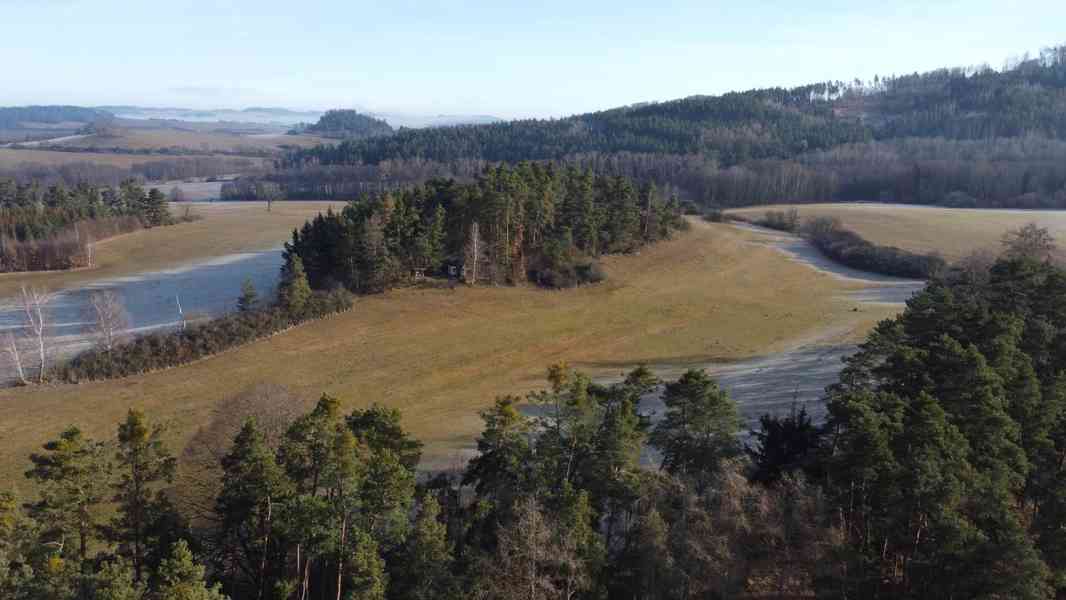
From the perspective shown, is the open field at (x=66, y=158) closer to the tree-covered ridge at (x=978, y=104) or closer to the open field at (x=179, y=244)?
the open field at (x=179, y=244)

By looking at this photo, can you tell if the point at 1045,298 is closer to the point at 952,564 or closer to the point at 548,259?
the point at 952,564

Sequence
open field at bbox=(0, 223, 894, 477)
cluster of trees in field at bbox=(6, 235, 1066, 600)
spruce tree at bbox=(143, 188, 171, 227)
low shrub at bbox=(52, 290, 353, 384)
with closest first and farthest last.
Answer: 1. cluster of trees in field at bbox=(6, 235, 1066, 600)
2. open field at bbox=(0, 223, 894, 477)
3. low shrub at bbox=(52, 290, 353, 384)
4. spruce tree at bbox=(143, 188, 171, 227)

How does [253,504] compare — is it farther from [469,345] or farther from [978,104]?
[978,104]

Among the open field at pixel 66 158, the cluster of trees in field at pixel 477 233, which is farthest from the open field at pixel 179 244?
the open field at pixel 66 158

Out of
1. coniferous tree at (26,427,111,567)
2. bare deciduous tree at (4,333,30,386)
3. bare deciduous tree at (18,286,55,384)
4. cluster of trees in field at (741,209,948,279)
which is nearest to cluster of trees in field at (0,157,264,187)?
bare deciduous tree at (18,286,55,384)

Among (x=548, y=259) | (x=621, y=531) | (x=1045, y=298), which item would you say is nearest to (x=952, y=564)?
(x=621, y=531)

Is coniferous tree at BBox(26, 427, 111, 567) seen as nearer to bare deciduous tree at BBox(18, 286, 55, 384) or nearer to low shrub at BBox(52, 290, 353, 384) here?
low shrub at BBox(52, 290, 353, 384)
